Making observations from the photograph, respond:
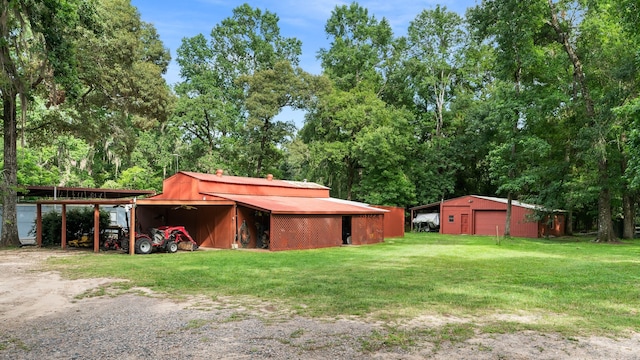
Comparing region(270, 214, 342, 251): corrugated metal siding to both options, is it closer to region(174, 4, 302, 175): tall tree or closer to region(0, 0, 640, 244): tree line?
region(0, 0, 640, 244): tree line

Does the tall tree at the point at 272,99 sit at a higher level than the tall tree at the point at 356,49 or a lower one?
lower

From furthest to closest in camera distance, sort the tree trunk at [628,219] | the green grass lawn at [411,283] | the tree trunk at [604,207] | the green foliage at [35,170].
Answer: the tree trunk at [628,219] < the green foliage at [35,170] < the tree trunk at [604,207] < the green grass lawn at [411,283]

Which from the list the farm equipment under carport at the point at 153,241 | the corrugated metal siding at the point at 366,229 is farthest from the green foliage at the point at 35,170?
the corrugated metal siding at the point at 366,229

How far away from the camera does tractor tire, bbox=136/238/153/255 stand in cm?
1535

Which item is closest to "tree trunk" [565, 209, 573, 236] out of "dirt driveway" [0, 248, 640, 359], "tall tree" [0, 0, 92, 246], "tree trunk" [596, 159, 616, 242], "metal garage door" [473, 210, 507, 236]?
"metal garage door" [473, 210, 507, 236]

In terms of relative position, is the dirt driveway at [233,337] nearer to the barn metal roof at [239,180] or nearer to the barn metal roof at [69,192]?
the barn metal roof at [239,180]

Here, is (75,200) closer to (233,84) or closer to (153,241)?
(153,241)

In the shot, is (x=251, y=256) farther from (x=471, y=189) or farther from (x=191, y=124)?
(x=471, y=189)

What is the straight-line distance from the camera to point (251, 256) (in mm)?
14664

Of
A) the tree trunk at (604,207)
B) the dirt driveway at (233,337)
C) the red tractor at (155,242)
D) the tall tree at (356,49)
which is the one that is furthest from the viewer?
the tall tree at (356,49)

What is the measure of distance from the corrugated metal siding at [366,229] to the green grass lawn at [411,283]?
594 centimetres

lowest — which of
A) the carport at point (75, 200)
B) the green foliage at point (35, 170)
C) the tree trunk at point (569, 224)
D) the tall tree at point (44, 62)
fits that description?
the tree trunk at point (569, 224)

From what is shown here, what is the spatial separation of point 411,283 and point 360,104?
29.0m

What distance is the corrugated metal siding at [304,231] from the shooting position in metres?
17.0
